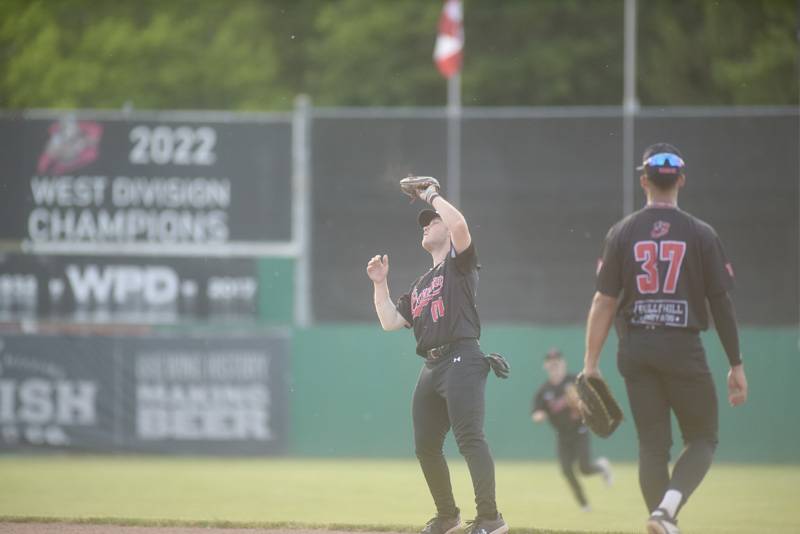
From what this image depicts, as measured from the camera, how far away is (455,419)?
6.61 m

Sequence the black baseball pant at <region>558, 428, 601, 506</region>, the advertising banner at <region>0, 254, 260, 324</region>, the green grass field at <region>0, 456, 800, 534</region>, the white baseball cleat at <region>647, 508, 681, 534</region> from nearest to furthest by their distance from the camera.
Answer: the white baseball cleat at <region>647, 508, 681, 534</region> → the green grass field at <region>0, 456, 800, 534</region> → the black baseball pant at <region>558, 428, 601, 506</region> → the advertising banner at <region>0, 254, 260, 324</region>

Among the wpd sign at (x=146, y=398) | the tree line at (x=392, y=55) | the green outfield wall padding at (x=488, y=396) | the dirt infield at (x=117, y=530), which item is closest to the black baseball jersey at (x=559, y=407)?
the green outfield wall padding at (x=488, y=396)

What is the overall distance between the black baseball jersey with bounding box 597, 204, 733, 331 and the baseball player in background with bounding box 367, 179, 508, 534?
1.03 metres

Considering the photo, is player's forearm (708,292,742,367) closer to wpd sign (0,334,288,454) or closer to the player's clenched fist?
the player's clenched fist

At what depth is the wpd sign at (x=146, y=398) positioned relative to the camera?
14617 mm

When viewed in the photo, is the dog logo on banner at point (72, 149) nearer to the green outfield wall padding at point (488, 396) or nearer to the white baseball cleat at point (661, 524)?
the green outfield wall padding at point (488, 396)

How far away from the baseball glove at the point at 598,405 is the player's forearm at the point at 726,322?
65cm

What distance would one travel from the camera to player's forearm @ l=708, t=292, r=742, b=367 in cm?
595

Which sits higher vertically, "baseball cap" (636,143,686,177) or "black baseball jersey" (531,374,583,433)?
"baseball cap" (636,143,686,177)

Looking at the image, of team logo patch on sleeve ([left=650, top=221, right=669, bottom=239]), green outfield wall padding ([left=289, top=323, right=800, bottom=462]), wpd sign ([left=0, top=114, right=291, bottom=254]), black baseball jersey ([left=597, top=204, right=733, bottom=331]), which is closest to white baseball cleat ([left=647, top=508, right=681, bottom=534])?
black baseball jersey ([left=597, top=204, right=733, bottom=331])

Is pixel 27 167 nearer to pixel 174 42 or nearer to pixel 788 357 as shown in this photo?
pixel 788 357

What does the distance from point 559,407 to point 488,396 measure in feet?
10.4

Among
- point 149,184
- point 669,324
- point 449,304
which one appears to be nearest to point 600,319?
point 669,324

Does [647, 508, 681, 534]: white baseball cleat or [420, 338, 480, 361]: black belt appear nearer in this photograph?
[647, 508, 681, 534]: white baseball cleat
